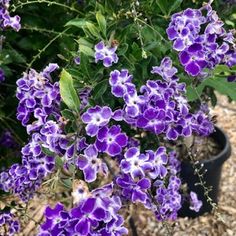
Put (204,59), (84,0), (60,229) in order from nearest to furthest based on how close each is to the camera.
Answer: (60,229), (204,59), (84,0)

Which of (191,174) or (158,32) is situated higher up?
(158,32)

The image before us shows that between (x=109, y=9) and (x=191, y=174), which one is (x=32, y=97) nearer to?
(x=109, y=9)

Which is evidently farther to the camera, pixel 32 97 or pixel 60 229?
pixel 32 97

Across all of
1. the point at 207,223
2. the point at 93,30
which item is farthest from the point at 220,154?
the point at 93,30

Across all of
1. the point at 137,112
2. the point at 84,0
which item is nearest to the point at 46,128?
the point at 137,112

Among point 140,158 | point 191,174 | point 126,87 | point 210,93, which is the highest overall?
point 126,87

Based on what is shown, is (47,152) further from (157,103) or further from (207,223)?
(207,223)

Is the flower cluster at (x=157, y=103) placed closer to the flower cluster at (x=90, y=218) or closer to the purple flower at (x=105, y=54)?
the purple flower at (x=105, y=54)
